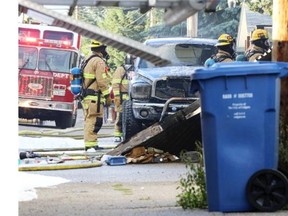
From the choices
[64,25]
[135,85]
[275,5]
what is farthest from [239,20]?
[64,25]

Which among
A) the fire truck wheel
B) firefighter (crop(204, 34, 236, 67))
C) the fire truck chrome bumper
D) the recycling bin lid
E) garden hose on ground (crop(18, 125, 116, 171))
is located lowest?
the fire truck wheel

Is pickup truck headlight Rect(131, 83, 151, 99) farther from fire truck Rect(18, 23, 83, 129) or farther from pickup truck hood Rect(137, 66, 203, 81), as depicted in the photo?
fire truck Rect(18, 23, 83, 129)

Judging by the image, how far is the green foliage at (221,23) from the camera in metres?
37.3

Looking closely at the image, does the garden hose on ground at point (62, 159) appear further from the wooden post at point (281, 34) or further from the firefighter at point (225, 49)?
the wooden post at point (281, 34)

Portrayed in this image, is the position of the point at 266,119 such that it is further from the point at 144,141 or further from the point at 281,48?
the point at 144,141

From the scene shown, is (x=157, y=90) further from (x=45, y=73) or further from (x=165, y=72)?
(x=45, y=73)

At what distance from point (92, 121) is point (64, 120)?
12.8 meters

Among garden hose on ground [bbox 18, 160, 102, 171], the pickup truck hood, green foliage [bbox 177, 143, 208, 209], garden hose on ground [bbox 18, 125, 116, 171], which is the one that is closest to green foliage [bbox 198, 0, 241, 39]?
the pickup truck hood

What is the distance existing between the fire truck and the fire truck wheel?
0.09 feet

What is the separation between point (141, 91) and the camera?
16062 mm

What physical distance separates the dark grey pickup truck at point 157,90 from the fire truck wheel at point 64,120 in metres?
11.6

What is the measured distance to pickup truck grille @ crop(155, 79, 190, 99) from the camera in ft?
51.0

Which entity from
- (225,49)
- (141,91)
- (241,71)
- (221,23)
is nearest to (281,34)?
(241,71)

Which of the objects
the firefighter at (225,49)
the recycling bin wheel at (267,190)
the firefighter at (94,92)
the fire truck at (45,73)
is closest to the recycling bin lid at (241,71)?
the recycling bin wheel at (267,190)
